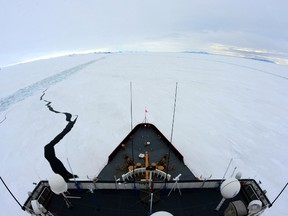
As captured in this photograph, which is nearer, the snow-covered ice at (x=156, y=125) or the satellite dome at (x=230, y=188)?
the satellite dome at (x=230, y=188)

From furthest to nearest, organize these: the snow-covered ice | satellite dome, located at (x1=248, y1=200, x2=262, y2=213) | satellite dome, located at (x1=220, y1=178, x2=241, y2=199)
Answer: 1. the snow-covered ice
2. satellite dome, located at (x1=220, y1=178, x2=241, y2=199)
3. satellite dome, located at (x1=248, y1=200, x2=262, y2=213)

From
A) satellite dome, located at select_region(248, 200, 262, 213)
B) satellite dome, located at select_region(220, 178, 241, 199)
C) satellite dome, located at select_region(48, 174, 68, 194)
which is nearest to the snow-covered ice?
satellite dome, located at select_region(248, 200, 262, 213)

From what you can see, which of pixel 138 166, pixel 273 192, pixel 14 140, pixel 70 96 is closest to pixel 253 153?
pixel 273 192

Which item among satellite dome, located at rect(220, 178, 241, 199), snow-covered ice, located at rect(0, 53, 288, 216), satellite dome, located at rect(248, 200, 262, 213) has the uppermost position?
satellite dome, located at rect(220, 178, 241, 199)

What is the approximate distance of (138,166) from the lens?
10.7m

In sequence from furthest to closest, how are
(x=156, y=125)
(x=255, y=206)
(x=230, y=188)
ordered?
1. (x=156, y=125)
2. (x=230, y=188)
3. (x=255, y=206)

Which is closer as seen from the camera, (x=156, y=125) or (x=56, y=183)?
(x=56, y=183)

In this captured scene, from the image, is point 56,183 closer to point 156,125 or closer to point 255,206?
point 255,206

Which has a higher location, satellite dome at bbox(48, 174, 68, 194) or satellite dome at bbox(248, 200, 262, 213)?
satellite dome at bbox(48, 174, 68, 194)

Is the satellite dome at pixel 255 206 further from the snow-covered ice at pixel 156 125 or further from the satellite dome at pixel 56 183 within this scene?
the satellite dome at pixel 56 183

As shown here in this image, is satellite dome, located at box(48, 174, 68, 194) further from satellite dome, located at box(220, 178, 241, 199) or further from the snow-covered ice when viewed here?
the snow-covered ice

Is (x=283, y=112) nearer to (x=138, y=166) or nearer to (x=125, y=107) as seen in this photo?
(x=125, y=107)

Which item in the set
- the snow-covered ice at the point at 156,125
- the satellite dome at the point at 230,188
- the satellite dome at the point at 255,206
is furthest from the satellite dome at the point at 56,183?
the satellite dome at the point at 255,206

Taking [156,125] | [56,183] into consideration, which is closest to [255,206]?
[56,183]
